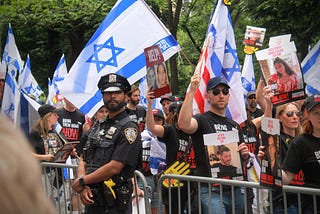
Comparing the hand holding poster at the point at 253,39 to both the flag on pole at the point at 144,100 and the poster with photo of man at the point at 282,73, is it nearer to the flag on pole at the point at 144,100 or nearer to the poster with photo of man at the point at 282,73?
the flag on pole at the point at 144,100

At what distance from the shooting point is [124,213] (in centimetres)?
556

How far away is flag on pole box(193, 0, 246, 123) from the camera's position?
673 centimetres

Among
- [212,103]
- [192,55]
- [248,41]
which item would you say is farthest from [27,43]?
[212,103]

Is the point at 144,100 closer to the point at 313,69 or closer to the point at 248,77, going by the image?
the point at 248,77

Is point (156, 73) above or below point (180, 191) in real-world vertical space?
above

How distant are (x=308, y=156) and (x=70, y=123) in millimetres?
5338

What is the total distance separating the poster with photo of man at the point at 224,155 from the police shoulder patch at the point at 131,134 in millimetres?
652

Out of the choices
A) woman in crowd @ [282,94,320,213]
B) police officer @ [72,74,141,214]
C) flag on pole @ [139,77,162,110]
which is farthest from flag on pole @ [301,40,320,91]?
police officer @ [72,74,141,214]

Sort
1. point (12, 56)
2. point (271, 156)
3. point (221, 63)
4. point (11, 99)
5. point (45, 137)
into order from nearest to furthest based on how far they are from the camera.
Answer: point (271, 156)
point (221, 63)
point (45, 137)
point (11, 99)
point (12, 56)

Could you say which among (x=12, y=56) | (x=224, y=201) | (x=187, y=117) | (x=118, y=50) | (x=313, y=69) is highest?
(x=12, y=56)

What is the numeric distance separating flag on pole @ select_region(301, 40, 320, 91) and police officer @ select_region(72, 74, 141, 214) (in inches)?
160

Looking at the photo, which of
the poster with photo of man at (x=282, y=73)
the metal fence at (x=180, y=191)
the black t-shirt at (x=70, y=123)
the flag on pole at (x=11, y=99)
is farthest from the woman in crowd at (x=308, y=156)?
the flag on pole at (x=11, y=99)

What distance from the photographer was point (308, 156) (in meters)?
4.84

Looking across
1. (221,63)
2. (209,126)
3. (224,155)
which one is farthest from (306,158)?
(221,63)
